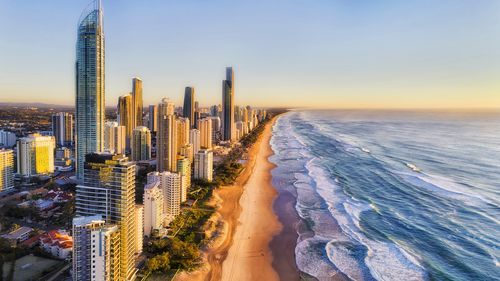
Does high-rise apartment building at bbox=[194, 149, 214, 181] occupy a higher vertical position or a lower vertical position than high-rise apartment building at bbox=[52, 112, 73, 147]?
lower

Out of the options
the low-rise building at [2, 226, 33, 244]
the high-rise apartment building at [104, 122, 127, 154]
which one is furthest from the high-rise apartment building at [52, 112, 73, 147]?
the low-rise building at [2, 226, 33, 244]

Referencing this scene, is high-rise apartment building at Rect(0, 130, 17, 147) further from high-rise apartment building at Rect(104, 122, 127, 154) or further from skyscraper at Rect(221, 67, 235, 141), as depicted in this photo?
skyscraper at Rect(221, 67, 235, 141)

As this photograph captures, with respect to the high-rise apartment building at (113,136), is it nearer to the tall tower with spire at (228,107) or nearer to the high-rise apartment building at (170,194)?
the tall tower with spire at (228,107)

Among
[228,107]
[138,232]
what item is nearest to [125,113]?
[228,107]

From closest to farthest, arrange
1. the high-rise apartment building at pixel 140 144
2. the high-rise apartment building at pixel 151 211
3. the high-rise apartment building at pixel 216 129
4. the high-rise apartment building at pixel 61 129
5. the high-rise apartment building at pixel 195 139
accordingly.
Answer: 1. the high-rise apartment building at pixel 151 211
2. the high-rise apartment building at pixel 140 144
3. the high-rise apartment building at pixel 195 139
4. the high-rise apartment building at pixel 61 129
5. the high-rise apartment building at pixel 216 129

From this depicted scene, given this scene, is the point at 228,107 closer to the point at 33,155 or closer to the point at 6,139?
the point at 6,139

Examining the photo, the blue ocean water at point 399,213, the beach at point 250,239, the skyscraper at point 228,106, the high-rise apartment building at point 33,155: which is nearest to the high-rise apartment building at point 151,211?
the beach at point 250,239

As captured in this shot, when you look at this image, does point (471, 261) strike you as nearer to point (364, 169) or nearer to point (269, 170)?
point (364, 169)
